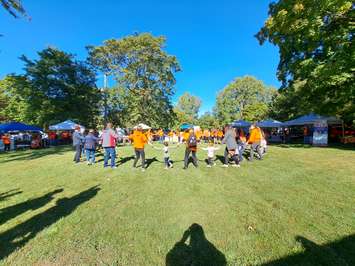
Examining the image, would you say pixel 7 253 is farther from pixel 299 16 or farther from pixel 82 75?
pixel 82 75

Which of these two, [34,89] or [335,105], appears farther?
[34,89]

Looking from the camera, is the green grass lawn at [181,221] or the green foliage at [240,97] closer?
the green grass lawn at [181,221]

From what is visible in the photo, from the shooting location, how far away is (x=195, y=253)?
9.98ft

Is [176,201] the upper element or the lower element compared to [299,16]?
lower

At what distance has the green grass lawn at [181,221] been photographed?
3.00 meters

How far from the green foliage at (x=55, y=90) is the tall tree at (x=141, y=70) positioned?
4360 millimetres

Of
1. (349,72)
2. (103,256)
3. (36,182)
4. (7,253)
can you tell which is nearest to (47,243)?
(7,253)

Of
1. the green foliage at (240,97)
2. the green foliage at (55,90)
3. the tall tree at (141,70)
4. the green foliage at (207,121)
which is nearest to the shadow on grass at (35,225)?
the green foliage at (55,90)

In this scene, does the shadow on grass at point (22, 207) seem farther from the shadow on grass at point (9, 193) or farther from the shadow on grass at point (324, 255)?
the shadow on grass at point (324, 255)

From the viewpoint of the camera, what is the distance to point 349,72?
1370 centimetres

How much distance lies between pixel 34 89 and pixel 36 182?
27145mm

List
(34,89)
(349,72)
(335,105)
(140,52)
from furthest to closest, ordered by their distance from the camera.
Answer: (140,52), (34,89), (335,105), (349,72)

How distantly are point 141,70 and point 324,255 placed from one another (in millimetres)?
37496

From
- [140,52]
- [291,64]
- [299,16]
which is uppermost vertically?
[140,52]
